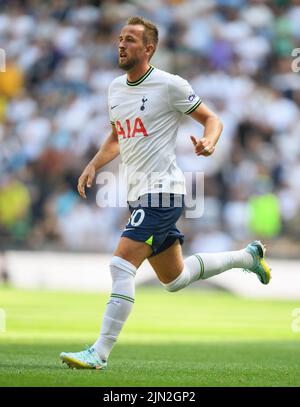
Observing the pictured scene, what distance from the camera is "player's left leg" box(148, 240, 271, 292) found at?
8141 mm

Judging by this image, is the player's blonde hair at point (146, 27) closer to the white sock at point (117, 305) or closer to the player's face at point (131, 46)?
the player's face at point (131, 46)

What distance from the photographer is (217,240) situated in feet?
59.4

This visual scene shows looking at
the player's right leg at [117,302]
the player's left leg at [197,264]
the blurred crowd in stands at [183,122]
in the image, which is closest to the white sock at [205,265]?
the player's left leg at [197,264]

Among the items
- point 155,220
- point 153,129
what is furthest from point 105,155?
point 155,220

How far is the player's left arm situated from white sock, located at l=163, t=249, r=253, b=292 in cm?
116

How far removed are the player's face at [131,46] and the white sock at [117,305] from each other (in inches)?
59.2

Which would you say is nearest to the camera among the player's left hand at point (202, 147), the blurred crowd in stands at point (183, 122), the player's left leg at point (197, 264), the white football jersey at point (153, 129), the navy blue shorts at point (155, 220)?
the player's left hand at point (202, 147)

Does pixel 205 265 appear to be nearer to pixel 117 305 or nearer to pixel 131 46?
pixel 117 305

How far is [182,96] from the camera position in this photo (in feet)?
26.1

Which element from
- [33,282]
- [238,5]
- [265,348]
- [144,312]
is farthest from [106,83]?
[265,348]

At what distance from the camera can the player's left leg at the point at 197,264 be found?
8.14 meters

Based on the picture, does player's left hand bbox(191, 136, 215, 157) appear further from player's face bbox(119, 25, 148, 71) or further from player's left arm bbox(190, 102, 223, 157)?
player's face bbox(119, 25, 148, 71)

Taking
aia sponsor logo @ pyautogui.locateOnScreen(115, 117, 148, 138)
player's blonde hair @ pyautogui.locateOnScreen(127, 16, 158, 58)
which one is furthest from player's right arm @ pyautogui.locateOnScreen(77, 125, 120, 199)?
player's blonde hair @ pyautogui.locateOnScreen(127, 16, 158, 58)

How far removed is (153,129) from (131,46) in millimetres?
647
